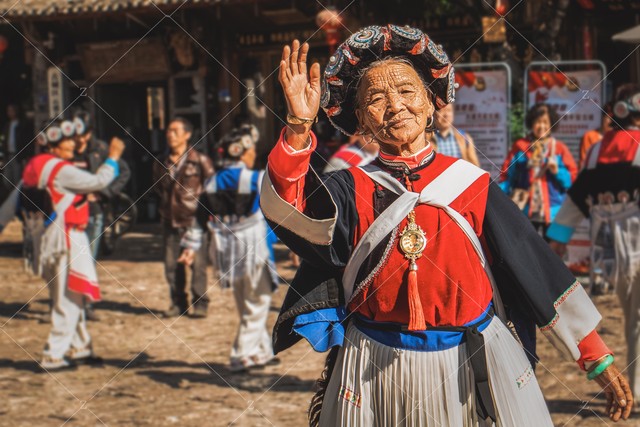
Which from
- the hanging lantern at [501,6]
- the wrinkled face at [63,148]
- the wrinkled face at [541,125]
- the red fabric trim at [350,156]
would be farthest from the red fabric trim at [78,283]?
the hanging lantern at [501,6]

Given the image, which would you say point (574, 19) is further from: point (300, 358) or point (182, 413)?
point (182, 413)

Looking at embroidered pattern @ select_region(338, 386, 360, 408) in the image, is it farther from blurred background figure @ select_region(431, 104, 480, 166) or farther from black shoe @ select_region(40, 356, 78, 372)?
blurred background figure @ select_region(431, 104, 480, 166)

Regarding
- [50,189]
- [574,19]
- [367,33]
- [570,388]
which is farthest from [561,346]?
[574,19]

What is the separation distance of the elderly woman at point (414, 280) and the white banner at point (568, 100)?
22.2ft

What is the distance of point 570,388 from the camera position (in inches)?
228

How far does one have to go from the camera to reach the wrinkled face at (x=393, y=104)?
271 cm

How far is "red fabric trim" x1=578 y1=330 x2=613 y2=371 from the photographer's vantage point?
2.75 metres

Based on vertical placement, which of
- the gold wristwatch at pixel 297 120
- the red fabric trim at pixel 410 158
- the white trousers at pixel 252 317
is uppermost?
the gold wristwatch at pixel 297 120

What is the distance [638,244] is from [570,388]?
1.07 m

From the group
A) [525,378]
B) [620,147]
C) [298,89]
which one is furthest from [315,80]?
[620,147]

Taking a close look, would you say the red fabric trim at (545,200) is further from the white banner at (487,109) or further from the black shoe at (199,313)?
the black shoe at (199,313)

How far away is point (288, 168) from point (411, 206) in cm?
42

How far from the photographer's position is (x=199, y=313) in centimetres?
854

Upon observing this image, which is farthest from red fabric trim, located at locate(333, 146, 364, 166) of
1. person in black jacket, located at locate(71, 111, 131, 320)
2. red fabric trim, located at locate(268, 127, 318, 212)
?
red fabric trim, located at locate(268, 127, 318, 212)
